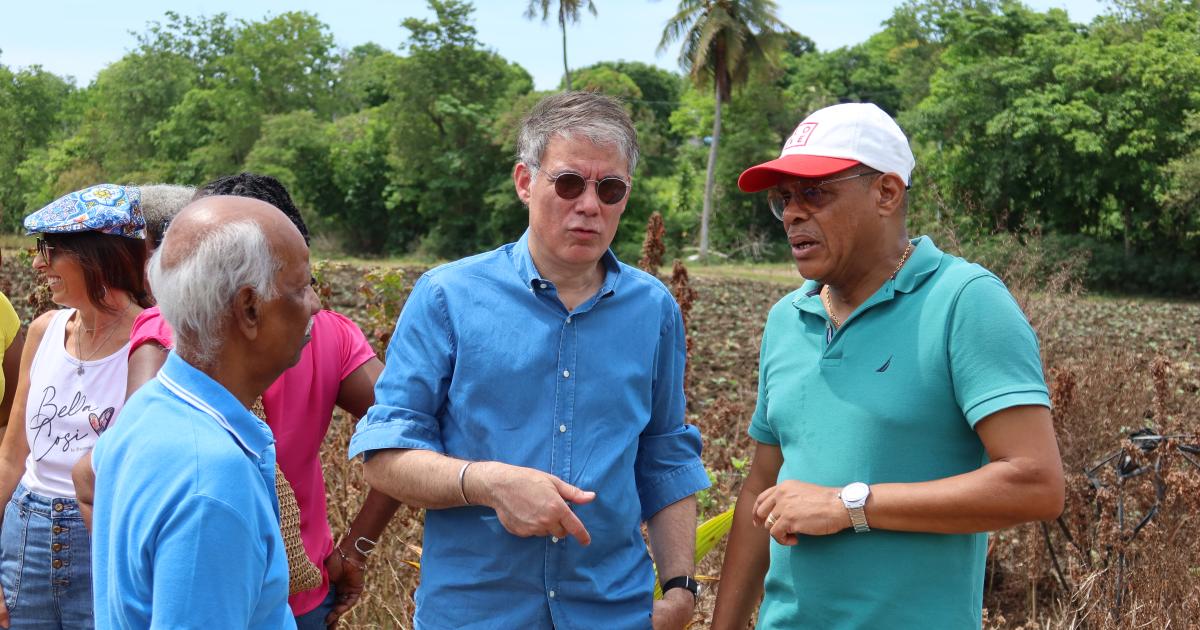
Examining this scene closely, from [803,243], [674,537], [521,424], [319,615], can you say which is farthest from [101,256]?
[803,243]

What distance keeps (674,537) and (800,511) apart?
18.1 inches

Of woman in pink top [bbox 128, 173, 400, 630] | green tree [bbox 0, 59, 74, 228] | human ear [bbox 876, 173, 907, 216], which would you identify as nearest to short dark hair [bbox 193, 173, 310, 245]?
woman in pink top [bbox 128, 173, 400, 630]

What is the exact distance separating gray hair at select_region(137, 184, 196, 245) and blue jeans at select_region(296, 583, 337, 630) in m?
1.02

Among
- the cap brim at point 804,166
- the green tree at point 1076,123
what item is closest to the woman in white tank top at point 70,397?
the cap brim at point 804,166

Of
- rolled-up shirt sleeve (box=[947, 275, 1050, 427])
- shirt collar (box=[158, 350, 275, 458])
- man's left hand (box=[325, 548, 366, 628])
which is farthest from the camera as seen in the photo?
man's left hand (box=[325, 548, 366, 628])

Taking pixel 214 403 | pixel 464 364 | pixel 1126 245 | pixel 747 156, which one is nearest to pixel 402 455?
pixel 464 364

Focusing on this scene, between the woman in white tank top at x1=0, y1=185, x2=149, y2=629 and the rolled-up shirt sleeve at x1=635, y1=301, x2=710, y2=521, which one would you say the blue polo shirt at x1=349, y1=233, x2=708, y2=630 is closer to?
the rolled-up shirt sleeve at x1=635, y1=301, x2=710, y2=521

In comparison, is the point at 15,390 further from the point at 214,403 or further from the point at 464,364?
the point at 214,403

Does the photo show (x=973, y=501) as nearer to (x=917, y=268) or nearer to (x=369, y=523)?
(x=917, y=268)

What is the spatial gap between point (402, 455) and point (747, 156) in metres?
49.5

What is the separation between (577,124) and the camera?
2.61m

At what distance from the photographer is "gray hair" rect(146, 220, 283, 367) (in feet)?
5.49

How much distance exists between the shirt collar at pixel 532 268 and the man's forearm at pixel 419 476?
471mm

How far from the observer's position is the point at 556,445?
251 centimetres
